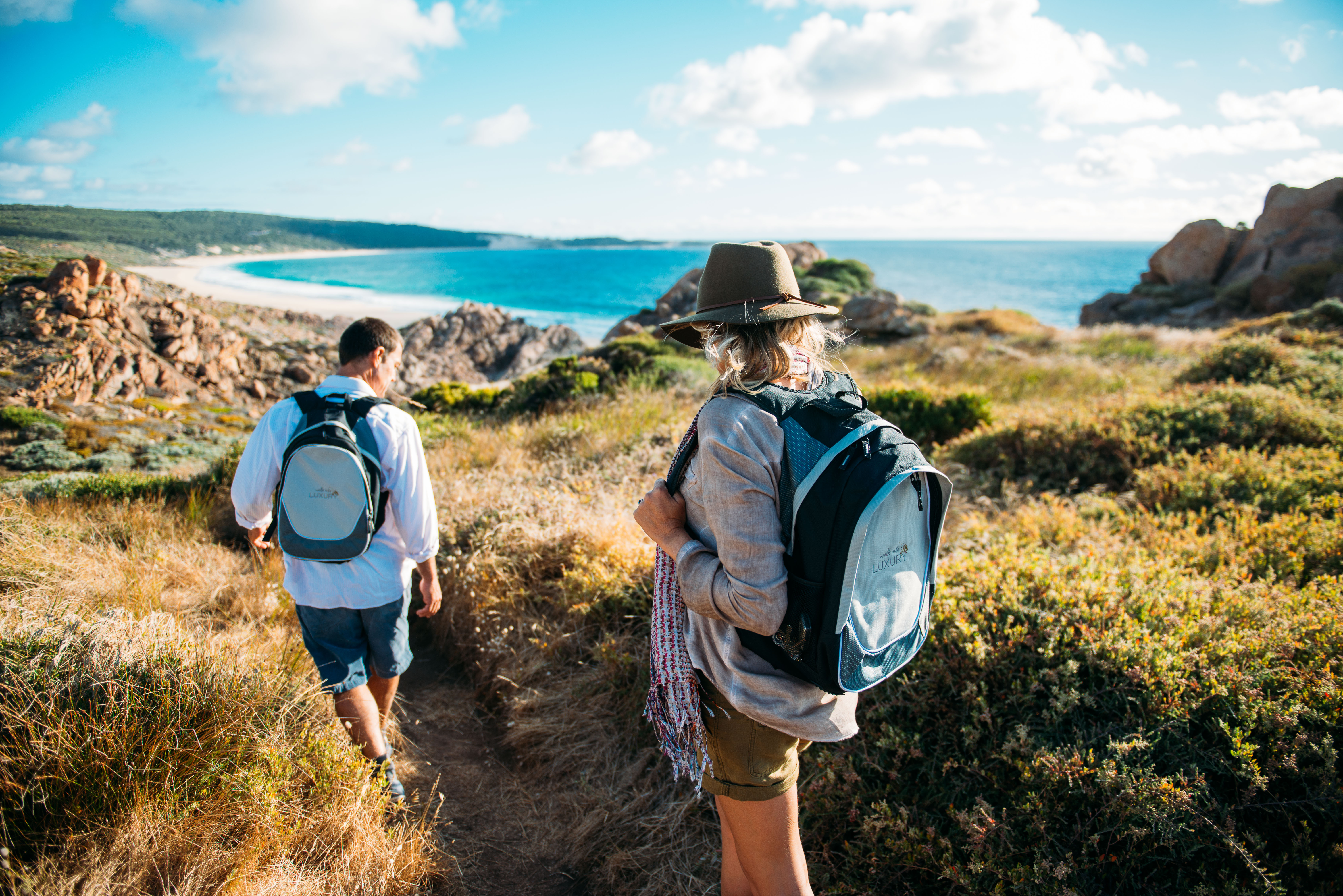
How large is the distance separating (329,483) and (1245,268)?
4194 cm

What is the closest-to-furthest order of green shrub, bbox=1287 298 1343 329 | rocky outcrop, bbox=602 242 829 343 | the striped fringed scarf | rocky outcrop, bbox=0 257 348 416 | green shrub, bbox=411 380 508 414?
the striped fringed scarf, rocky outcrop, bbox=0 257 348 416, green shrub, bbox=411 380 508 414, green shrub, bbox=1287 298 1343 329, rocky outcrop, bbox=602 242 829 343

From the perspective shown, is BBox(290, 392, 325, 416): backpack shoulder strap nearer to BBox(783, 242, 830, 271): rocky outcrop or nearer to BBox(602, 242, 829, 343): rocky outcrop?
BBox(602, 242, 829, 343): rocky outcrop

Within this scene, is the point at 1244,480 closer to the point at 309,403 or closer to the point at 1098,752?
the point at 1098,752

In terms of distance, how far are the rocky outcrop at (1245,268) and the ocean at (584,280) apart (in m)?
6.68

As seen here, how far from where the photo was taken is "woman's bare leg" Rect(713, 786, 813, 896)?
5.69 ft

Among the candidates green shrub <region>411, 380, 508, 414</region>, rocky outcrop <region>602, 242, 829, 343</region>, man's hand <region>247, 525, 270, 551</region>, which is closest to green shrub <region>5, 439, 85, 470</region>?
green shrub <region>411, 380, 508, 414</region>

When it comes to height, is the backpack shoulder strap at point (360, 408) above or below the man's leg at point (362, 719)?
above

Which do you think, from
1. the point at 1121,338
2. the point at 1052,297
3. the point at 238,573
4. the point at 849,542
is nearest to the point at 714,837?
the point at 849,542

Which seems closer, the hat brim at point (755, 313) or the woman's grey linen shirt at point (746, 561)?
the woman's grey linen shirt at point (746, 561)

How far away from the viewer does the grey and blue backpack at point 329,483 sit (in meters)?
2.50

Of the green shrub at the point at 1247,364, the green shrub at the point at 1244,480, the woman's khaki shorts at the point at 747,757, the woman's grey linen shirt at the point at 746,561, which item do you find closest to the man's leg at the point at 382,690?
the woman's khaki shorts at the point at 747,757

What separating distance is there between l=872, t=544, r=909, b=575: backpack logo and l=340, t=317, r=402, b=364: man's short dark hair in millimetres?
2197

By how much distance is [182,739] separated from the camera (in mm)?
2328

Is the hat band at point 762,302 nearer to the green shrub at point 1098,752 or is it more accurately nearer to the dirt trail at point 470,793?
the green shrub at point 1098,752
